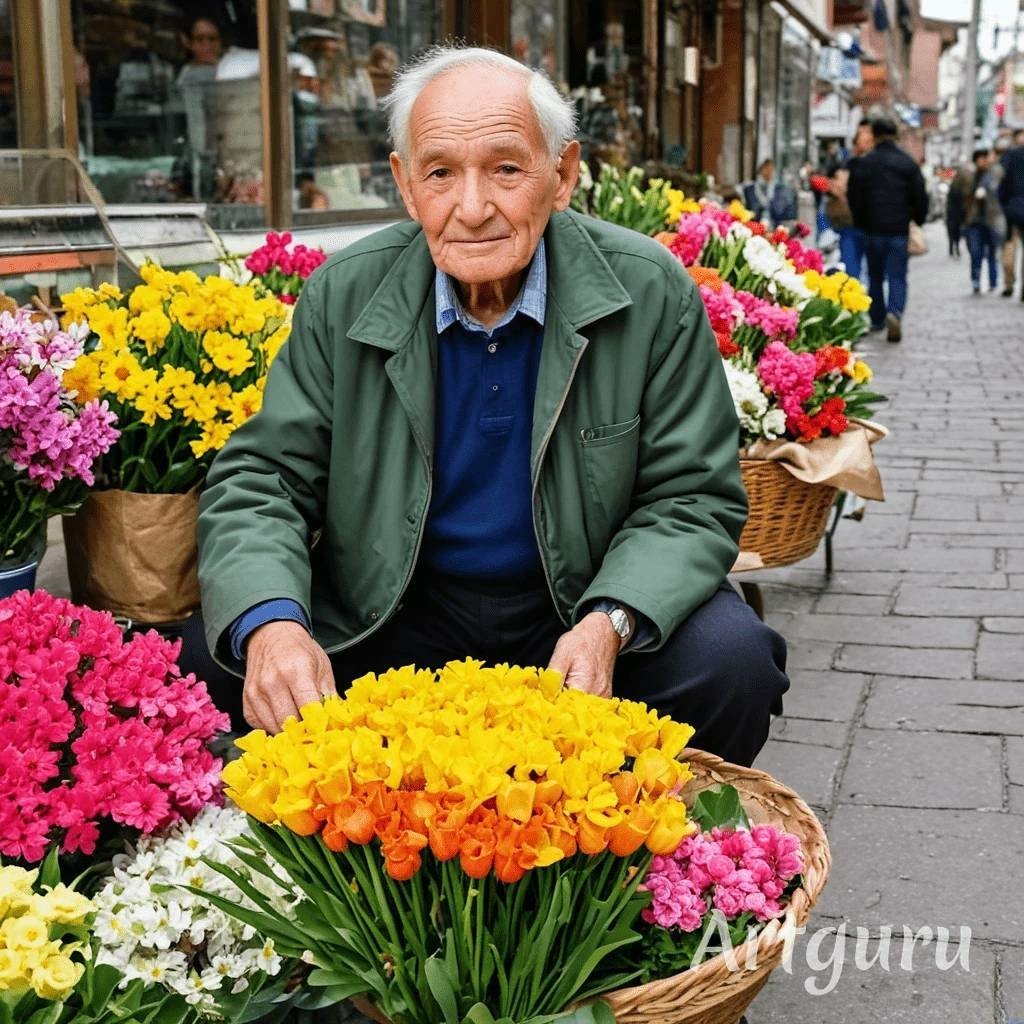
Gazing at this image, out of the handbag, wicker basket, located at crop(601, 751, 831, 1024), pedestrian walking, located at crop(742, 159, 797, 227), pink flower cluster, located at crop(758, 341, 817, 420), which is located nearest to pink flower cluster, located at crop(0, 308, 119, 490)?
wicker basket, located at crop(601, 751, 831, 1024)

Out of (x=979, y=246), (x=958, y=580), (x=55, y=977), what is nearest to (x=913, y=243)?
(x=979, y=246)

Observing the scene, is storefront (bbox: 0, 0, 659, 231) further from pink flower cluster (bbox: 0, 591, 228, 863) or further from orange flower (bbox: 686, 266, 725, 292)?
pink flower cluster (bbox: 0, 591, 228, 863)

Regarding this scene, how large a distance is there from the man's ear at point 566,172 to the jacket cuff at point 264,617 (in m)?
0.87

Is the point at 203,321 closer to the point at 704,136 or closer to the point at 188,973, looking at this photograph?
the point at 188,973

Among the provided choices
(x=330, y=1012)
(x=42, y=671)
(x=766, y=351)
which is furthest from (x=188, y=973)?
(x=766, y=351)

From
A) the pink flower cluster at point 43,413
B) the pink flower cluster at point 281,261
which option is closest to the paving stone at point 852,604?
the pink flower cluster at point 281,261

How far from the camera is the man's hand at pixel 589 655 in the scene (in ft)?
7.41

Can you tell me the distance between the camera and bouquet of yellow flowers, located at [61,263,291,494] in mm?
2898

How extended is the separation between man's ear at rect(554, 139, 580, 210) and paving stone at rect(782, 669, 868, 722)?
193 centimetres

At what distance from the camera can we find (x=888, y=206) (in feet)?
42.1

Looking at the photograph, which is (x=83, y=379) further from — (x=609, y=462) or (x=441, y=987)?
(x=441, y=987)

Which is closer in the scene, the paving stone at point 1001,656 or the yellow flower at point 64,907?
the yellow flower at point 64,907

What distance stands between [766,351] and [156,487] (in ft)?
6.41

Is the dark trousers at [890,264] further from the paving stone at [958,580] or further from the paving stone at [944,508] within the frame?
the paving stone at [958,580]
